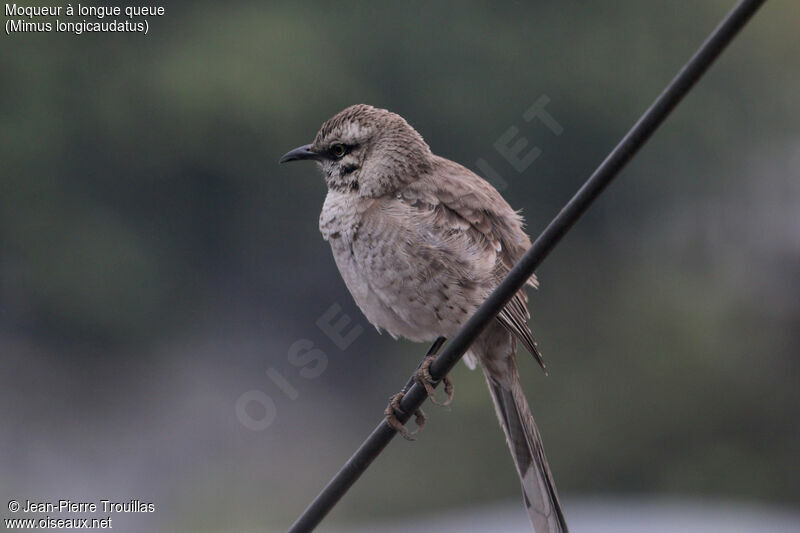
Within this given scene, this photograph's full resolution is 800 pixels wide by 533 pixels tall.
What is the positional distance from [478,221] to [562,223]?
138 centimetres

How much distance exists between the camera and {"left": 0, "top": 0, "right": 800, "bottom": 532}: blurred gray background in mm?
13211

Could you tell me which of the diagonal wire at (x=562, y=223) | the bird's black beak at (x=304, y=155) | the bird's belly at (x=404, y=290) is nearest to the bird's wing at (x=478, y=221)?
the bird's belly at (x=404, y=290)

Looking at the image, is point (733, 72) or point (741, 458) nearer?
point (741, 458)

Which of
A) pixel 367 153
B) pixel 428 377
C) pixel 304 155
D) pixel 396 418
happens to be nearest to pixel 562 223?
pixel 428 377

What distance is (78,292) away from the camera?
52.0ft

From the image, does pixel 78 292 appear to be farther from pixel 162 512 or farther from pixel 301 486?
pixel 301 486

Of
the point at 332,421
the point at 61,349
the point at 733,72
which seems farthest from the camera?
the point at 733,72

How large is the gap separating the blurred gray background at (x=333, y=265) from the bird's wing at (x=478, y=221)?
29.8 feet

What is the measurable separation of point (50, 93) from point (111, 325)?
12.2 ft

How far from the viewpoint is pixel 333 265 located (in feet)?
43.7

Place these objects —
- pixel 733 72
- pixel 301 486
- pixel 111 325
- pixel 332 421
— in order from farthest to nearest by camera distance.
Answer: pixel 733 72 → pixel 111 325 → pixel 332 421 → pixel 301 486

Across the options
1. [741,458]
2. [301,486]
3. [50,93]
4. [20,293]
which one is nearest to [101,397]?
[20,293]

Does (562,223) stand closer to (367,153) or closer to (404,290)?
(404,290)

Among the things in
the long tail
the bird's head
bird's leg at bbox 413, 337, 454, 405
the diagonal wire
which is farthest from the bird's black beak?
the diagonal wire
